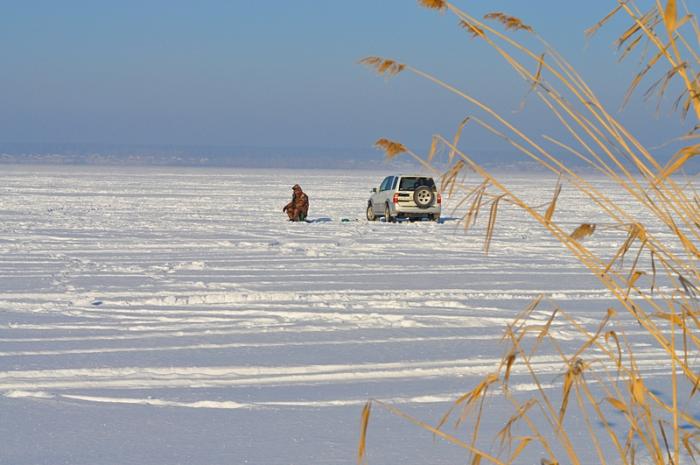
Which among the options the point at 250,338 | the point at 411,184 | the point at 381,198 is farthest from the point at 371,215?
the point at 250,338

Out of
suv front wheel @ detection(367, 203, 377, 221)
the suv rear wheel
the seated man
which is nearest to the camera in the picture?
the seated man

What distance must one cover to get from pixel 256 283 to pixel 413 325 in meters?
3.57

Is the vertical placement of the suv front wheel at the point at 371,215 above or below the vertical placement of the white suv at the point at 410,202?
below

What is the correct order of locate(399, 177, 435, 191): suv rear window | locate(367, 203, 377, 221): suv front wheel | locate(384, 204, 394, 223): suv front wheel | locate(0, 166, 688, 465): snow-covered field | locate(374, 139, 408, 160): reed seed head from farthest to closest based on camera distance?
1. locate(367, 203, 377, 221): suv front wheel
2. locate(399, 177, 435, 191): suv rear window
3. locate(384, 204, 394, 223): suv front wheel
4. locate(0, 166, 688, 465): snow-covered field
5. locate(374, 139, 408, 160): reed seed head

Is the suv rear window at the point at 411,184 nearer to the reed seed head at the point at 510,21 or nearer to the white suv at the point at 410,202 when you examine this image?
the white suv at the point at 410,202

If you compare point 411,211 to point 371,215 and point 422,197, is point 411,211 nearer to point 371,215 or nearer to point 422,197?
point 422,197

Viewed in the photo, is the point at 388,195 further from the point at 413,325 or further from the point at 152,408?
the point at 152,408

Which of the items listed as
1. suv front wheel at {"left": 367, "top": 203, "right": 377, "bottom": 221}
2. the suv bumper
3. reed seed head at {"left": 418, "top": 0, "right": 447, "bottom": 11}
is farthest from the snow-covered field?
suv front wheel at {"left": 367, "top": 203, "right": 377, "bottom": 221}

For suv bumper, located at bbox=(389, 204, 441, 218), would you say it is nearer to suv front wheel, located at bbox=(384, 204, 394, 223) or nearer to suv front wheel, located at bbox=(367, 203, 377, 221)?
suv front wheel, located at bbox=(384, 204, 394, 223)

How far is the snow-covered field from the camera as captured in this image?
5.75m

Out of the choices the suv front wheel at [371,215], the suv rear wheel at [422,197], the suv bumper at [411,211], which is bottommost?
the suv front wheel at [371,215]

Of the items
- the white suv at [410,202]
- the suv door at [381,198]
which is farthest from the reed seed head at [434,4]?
the suv door at [381,198]

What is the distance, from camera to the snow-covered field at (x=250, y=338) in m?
5.75

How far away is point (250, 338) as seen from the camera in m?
9.07
